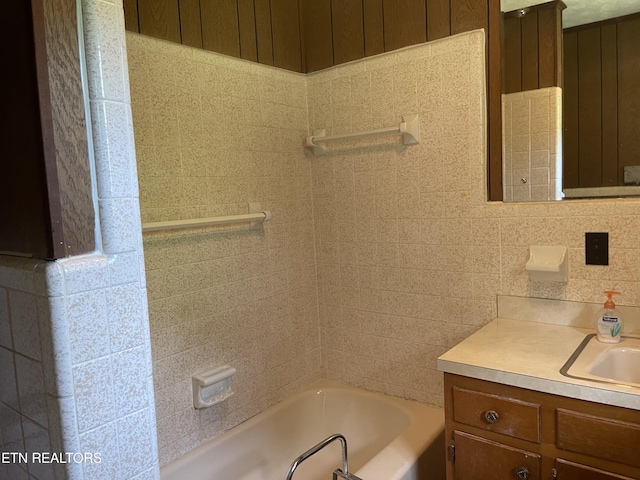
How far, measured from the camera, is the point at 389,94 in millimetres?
2119

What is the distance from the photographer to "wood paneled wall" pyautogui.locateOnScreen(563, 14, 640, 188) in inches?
62.7

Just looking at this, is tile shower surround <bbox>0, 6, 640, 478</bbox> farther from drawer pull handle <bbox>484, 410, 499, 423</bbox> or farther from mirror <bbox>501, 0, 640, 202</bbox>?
drawer pull handle <bbox>484, 410, 499, 423</bbox>

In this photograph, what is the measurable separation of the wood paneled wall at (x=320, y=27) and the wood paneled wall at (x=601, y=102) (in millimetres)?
254

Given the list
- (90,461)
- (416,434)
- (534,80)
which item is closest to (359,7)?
(534,80)

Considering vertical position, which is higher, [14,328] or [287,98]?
[287,98]

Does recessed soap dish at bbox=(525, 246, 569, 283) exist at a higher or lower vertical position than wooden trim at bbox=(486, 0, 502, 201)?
lower

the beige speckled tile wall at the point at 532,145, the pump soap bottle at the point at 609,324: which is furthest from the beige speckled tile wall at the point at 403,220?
the pump soap bottle at the point at 609,324

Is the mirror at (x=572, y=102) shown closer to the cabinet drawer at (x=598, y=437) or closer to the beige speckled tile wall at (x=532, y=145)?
the beige speckled tile wall at (x=532, y=145)

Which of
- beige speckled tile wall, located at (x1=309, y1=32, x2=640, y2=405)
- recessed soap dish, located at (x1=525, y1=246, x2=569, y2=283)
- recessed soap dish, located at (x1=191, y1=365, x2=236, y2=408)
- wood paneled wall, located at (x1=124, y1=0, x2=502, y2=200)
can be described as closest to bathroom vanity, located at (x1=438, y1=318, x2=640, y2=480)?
recessed soap dish, located at (x1=525, y1=246, x2=569, y2=283)

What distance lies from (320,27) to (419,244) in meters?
1.18

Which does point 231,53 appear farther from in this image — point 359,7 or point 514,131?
point 514,131

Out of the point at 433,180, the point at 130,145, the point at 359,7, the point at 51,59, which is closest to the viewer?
the point at 51,59

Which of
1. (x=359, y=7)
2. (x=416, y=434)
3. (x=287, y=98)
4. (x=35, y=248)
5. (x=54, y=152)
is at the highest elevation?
(x=359, y=7)

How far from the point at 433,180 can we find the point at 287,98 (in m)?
0.83
